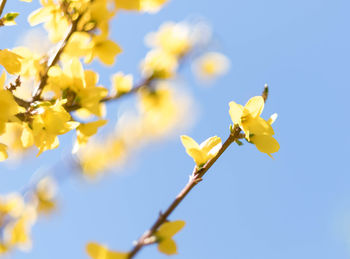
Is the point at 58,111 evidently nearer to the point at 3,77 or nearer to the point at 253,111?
the point at 3,77

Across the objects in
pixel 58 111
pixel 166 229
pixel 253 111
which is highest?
pixel 253 111

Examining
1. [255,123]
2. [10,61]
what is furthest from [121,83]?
[255,123]

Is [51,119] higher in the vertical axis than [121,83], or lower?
lower

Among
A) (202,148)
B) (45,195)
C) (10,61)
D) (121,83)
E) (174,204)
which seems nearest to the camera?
(174,204)

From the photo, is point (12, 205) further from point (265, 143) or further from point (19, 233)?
point (265, 143)

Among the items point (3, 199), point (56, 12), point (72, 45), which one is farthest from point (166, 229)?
point (3, 199)

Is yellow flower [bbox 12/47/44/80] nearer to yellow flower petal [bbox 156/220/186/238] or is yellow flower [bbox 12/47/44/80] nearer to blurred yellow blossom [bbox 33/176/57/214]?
yellow flower petal [bbox 156/220/186/238]
